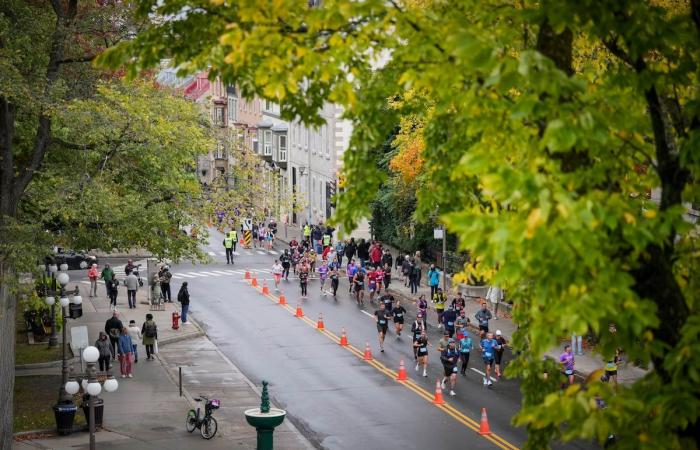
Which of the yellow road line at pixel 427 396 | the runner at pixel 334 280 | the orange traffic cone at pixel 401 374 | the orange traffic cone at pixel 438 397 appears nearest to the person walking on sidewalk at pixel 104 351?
the yellow road line at pixel 427 396

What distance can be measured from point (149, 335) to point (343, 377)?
704 cm

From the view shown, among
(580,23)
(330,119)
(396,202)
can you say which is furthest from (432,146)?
(330,119)

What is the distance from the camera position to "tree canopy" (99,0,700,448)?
26.3 feet

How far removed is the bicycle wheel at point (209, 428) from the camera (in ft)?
83.0

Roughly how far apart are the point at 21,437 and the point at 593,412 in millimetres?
19447

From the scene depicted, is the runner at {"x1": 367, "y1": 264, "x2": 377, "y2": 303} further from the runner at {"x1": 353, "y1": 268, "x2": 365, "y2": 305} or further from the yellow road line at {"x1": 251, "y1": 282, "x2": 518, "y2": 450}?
the yellow road line at {"x1": 251, "y1": 282, "x2": 518, "y2": 450}

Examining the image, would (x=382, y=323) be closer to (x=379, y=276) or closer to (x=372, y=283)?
(x=379, y=276)

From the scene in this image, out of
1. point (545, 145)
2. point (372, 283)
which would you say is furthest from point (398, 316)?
point (545, 145)

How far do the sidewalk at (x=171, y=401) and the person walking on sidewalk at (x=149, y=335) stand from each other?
0.30 meters

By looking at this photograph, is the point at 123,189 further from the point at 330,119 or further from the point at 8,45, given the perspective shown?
the point at 330,119

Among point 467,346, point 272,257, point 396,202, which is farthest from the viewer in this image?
point 272,257

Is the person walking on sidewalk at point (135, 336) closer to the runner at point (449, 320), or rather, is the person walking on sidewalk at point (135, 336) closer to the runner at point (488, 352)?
the runner at point (449, 320)

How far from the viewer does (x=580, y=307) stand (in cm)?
788

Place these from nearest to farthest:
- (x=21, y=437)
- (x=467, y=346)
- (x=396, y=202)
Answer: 1. (x=21, y=437)
2. (x=467, y=346)
3. (x=396, y=202)
